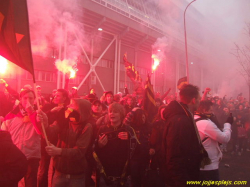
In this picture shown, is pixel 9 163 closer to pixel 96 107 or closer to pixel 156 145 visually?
pixel 156 145

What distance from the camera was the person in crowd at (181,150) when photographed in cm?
193

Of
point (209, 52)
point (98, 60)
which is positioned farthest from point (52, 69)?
point (209, 52)

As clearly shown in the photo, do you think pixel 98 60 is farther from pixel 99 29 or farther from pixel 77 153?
pixel 77 153

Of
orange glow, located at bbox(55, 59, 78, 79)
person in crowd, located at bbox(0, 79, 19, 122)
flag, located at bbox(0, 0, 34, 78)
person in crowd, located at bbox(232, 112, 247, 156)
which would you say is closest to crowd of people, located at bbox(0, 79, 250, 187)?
flag, located at bbox(0, 0, 34, 78)

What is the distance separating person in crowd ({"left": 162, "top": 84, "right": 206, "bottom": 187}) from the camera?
1929 millimetres

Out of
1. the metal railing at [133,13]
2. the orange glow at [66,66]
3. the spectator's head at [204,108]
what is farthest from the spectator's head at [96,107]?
the metal railing at [133,13]

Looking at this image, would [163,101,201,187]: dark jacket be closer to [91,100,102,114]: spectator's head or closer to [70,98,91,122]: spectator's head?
[70,98,91,122]: spectator's head

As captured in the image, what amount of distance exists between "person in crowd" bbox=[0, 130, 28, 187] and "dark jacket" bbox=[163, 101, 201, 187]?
4.68ft

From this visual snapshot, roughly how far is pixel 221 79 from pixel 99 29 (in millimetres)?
15569

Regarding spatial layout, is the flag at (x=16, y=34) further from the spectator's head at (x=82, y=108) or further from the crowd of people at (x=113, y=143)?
the spectator's head at (x=82, y=108)

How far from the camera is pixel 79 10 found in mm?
15594

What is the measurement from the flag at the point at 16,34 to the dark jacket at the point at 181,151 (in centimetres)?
164

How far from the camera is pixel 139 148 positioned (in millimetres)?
3131

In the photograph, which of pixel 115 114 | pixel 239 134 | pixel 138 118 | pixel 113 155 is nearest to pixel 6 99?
pixel 138 118
